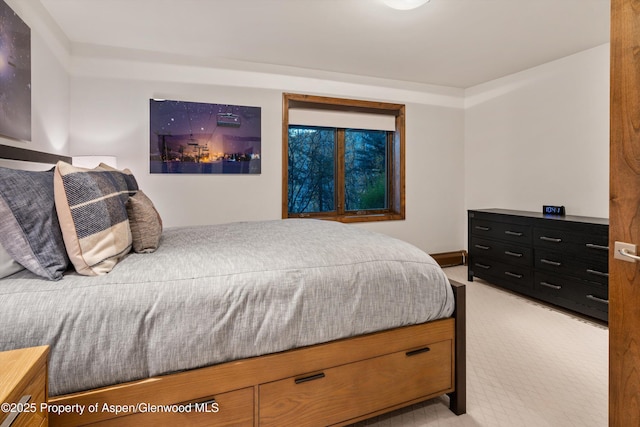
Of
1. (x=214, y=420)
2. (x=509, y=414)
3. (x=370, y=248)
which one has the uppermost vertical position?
(x=370, y=248)

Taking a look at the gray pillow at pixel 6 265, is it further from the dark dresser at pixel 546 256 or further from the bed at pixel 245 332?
the dark dresser at pixel 546 256

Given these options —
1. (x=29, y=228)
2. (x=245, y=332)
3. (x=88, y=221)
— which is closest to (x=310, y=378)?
(x=245, y=332)

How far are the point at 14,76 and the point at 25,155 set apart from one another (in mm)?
457

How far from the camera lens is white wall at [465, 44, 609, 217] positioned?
324 centimetres

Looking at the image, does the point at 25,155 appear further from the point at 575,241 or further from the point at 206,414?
the point at 575,241

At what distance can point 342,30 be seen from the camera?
114 inches

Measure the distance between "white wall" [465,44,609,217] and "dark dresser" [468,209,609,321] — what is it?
549 millimetres

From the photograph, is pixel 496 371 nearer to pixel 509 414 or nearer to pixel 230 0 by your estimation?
pixel 509 414

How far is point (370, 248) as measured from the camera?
61.7 inches

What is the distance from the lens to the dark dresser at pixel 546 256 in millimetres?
2695

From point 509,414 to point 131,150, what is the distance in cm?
353

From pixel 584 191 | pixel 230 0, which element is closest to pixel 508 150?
pixel 584 191

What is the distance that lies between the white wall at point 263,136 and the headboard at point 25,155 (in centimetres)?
69

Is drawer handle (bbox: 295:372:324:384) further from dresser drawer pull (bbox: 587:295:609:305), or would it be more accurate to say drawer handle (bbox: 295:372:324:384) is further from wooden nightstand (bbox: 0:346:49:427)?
dresser drawer pull (bbox: 587:295:609:305)
